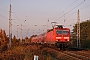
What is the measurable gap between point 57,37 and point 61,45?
159 cm

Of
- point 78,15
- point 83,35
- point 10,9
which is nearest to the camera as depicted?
point 10,9

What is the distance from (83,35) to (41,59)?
42.3m

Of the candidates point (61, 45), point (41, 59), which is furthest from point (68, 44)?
point (41, 59)

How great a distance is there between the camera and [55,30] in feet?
110

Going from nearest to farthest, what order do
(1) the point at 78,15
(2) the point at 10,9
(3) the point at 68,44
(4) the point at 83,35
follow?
(3) the point at 68,44, (2) the point at 10,9, (1) the point at 78,15, (4) the point at 83,35

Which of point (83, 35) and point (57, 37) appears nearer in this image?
point (57, 37)

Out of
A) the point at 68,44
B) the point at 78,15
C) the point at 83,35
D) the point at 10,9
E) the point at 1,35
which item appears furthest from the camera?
the point at 83,35

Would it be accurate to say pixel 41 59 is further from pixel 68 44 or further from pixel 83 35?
Answer: pixel 83 35

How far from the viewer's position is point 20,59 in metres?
16.0

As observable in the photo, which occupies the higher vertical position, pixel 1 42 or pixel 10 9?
pixel 10 9

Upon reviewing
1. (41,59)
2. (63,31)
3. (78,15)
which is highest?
(78,15)

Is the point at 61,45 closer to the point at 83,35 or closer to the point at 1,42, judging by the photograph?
the point at 1,42

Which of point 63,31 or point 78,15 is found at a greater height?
point 78,15

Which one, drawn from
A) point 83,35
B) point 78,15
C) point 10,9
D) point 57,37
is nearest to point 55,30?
point 57,37
